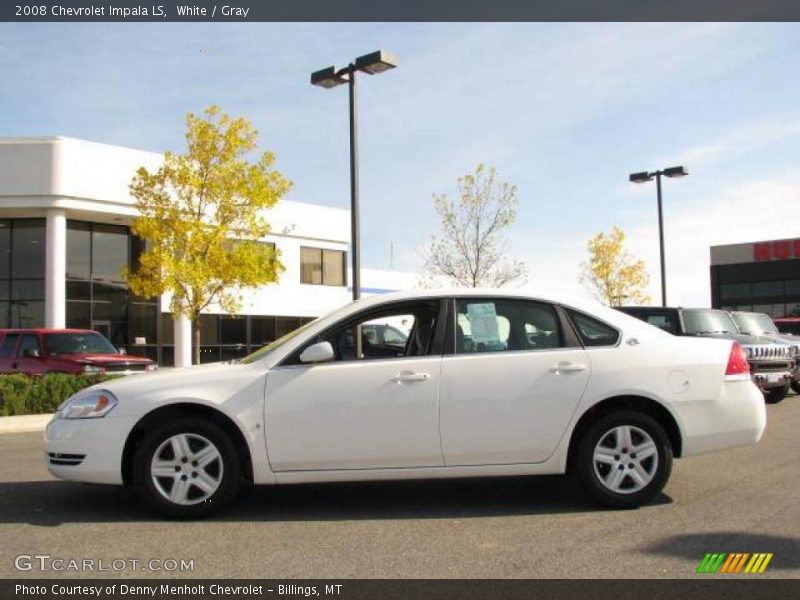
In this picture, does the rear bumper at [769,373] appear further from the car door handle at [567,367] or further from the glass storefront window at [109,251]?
the glass storefront window at [109,251]

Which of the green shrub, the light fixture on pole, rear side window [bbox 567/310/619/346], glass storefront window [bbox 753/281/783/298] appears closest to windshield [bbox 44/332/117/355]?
the green shrub

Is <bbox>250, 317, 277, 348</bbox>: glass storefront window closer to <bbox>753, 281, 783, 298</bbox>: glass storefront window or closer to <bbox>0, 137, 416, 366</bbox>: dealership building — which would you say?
<bbox>0, 137, 416, 366</bbox>: dealership building

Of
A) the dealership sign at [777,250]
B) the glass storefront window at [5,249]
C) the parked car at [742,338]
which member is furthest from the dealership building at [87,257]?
the dealership sign at [777,250]

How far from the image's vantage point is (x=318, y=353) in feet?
18.4

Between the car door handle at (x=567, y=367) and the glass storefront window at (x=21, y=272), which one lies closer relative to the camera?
the car door handle at (x=567, y=367)

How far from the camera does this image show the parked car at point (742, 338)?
1306cm

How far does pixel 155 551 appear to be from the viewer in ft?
15.8

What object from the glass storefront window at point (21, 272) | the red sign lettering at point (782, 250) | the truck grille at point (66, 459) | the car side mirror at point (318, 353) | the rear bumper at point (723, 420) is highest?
the red sign lettering at point (782, 250)

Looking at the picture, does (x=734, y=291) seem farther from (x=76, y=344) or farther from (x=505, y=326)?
(x=505, y=326)

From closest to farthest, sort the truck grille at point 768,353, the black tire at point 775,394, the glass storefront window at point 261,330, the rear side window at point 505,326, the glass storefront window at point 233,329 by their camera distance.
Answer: the rear side window at point 505,326 → the truck grille at point 768,353 → the black tire at point 775,394 → the glass storefront window at point 233,329 → the glass storefront window at point 261,330

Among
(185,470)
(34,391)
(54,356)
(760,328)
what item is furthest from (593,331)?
(54,356)

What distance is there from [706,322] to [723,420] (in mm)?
8693

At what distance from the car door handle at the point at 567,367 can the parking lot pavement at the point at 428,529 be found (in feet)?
3.34
